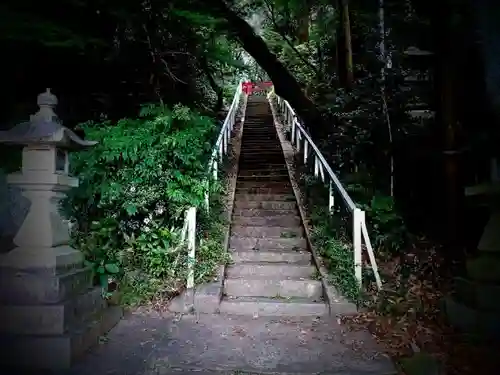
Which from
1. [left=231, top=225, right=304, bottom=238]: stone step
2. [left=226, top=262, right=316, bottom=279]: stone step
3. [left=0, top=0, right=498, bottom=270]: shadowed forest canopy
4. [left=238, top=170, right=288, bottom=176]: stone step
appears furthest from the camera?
[left=238, top=170, right=288, bottom=176]: stone step

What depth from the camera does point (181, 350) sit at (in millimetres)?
3934

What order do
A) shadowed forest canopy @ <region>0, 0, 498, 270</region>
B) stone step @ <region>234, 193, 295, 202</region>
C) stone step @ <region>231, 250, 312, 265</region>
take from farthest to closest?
stone step @ <region>234, 193, 295, 202</region> → stone step @ <region>231, 250, 312, 265</region> → shadowed forest canopy @ <region>0, 0, 498, 270</region>

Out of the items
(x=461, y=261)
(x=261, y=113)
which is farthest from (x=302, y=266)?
(x=261, y=113)

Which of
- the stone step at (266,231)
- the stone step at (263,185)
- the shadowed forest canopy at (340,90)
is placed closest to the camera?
the shadowed forest canopy at (340,90)

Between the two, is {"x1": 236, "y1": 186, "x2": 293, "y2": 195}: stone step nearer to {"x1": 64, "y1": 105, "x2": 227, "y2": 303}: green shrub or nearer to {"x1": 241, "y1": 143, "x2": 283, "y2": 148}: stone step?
{"x1": 64, "y1": 105, "x2": 227, "y2": 303}: green shrub

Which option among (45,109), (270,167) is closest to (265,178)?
(270,167)

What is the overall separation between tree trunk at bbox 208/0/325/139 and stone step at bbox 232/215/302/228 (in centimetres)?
335

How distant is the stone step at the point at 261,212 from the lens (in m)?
7.57

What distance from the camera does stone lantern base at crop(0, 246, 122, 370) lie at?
136 inches

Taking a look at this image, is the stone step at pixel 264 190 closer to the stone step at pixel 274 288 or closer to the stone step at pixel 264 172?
the stone step at pixel 264 172

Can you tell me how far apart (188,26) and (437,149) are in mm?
4187

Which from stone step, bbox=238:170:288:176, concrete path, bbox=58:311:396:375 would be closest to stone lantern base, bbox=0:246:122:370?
concrete path, bbox=58:311:396:375

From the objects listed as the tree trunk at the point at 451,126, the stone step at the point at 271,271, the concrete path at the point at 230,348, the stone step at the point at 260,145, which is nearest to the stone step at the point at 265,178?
the stone step at the point at 260,145

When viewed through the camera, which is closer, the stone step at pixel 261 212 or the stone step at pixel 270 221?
the stone step at pixel 270 221
